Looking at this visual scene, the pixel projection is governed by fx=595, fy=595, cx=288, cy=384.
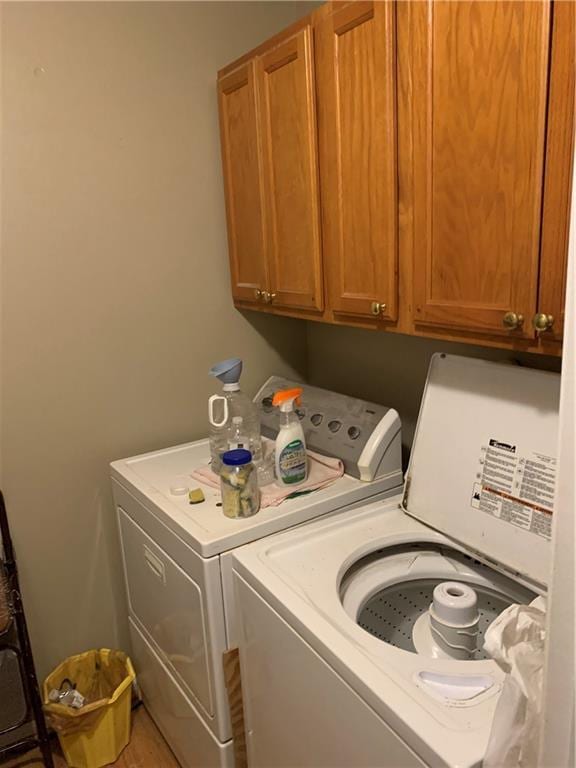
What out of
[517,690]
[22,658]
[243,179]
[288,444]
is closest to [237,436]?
[288,444]

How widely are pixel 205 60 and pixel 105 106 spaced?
1.24ft

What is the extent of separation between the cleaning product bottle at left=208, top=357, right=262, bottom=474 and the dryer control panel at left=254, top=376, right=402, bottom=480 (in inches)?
6.0

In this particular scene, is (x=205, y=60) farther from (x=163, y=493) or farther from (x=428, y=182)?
(x=163, y=493)

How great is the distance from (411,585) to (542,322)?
744 millimetres

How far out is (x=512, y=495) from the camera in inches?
52.1

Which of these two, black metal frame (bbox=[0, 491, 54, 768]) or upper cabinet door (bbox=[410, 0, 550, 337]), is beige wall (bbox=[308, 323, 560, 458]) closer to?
upper cabinet door (bbox=[410, 0, 550, 337])

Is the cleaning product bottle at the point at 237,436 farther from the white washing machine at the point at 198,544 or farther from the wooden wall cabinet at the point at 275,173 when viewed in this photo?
the wooden wall cabinet at the point at 275,173

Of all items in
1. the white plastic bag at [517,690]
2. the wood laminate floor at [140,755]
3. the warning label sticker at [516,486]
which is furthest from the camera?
the wood laminate floor at [140,755]

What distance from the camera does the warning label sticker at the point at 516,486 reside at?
1.26m

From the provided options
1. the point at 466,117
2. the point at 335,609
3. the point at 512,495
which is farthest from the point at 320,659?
the point at 466,117

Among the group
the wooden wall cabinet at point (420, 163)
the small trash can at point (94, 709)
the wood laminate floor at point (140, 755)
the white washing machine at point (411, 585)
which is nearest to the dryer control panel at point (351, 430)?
the white washing machine at point (411, 585)

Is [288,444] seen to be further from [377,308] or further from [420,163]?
[420,163]

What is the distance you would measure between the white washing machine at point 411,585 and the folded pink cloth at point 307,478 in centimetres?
13

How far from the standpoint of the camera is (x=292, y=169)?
1630mm
